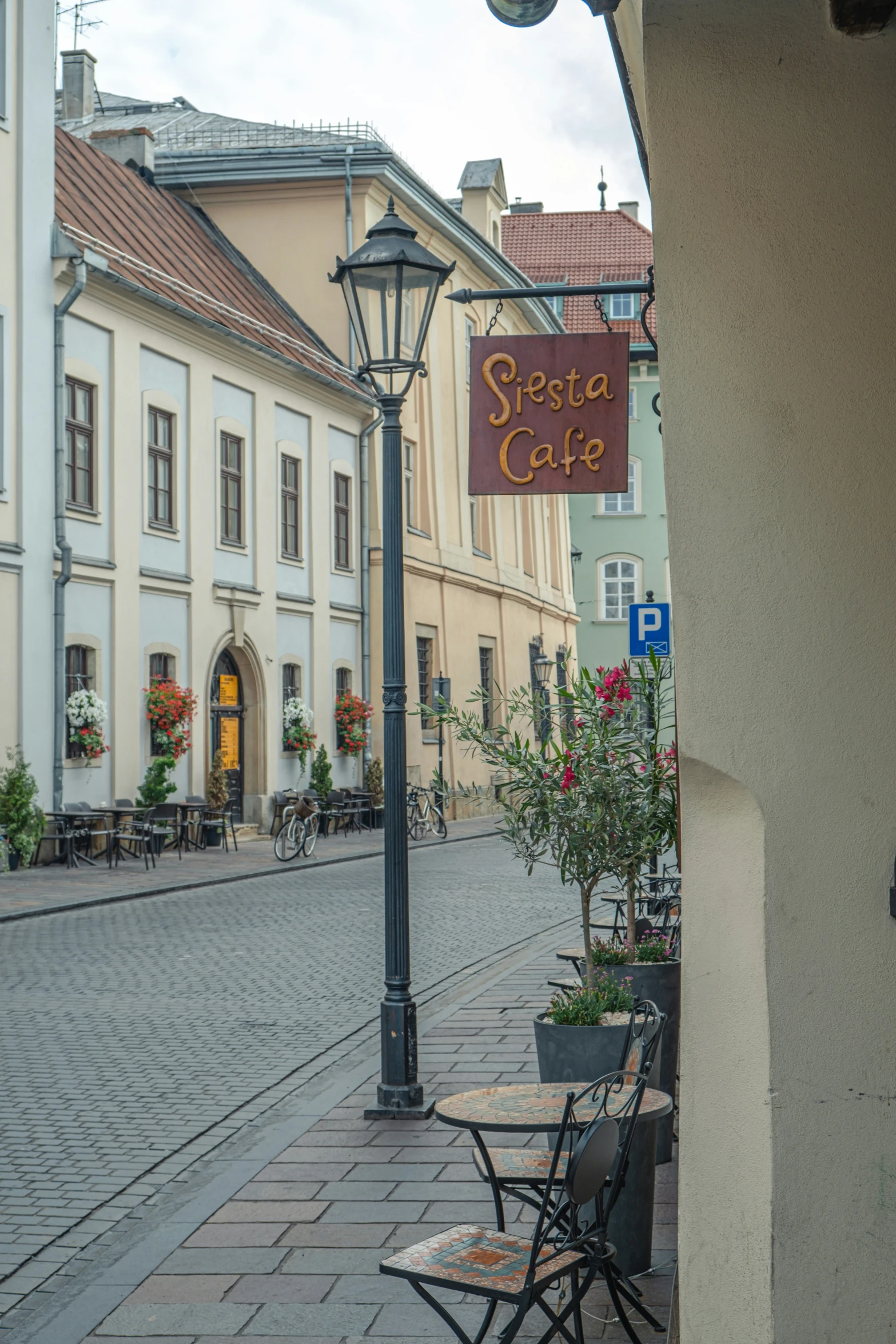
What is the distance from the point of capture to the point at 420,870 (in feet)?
71.5

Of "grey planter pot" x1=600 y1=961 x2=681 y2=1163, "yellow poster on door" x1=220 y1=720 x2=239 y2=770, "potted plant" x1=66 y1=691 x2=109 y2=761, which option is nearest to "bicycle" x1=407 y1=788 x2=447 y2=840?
"yellow poster on door" x1=220 y1=720 x2=239 y2=770

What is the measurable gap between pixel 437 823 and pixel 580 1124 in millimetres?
25805

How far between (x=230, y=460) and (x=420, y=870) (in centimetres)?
894

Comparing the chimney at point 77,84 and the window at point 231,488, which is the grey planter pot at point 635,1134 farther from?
the chimney at point 77,84

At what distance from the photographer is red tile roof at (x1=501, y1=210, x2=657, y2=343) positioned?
177 ft

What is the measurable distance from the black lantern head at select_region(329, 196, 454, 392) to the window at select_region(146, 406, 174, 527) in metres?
17.2

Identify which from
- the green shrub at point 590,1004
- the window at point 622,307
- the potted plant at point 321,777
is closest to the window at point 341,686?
the potted plant at point 321,777

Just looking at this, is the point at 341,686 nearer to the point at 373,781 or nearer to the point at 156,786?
the point at 373,781

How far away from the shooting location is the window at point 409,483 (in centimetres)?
3409

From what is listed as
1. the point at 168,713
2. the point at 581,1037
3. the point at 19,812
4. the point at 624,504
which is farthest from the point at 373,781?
the point at 624,504

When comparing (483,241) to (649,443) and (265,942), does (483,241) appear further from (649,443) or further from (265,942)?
(265,942)

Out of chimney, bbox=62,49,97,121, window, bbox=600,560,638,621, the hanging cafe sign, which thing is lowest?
the hanging cafe sign

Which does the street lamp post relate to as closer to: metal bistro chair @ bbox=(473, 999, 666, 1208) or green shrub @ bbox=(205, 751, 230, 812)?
metal bistro chair @ bbox=(473, 999, 666, 1208)

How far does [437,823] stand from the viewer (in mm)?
29781
